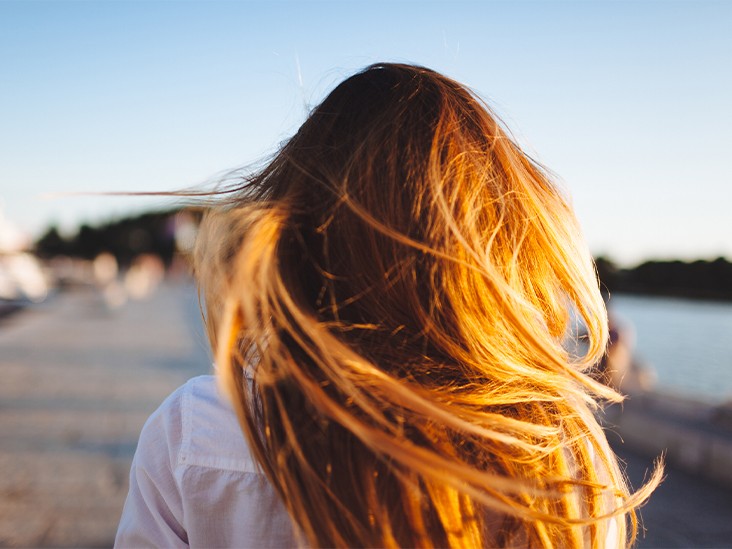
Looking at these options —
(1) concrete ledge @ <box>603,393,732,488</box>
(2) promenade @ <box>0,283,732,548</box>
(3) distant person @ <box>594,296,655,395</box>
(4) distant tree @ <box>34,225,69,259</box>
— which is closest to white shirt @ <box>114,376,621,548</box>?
(2) promenade @ <box>0,283,732,548</box>

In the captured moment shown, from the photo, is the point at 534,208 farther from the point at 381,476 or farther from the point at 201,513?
the point at 201,513

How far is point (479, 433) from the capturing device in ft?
3.23

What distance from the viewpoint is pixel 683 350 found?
Result: 62.3ft

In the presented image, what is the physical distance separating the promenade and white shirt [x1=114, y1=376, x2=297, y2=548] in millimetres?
583

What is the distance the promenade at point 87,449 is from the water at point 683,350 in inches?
95.7

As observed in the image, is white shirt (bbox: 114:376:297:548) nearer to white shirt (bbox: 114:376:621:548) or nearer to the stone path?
white shirt (bbox: 114:376:621:548)

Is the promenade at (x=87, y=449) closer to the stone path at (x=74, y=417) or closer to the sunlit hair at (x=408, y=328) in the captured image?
the stone path at (x=74, y=417)

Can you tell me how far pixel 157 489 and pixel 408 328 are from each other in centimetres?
53

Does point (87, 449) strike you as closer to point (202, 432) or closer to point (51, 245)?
point (202, 432)

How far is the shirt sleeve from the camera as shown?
1.04 metres

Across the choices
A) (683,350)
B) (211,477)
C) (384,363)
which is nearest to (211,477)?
(211,477)

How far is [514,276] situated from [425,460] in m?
0.43

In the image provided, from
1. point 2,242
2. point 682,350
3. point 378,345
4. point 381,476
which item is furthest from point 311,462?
point 2,242

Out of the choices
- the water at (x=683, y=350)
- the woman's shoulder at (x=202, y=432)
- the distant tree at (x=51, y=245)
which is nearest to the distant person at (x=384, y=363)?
the woman's shoulder at (x=202, y=432)
